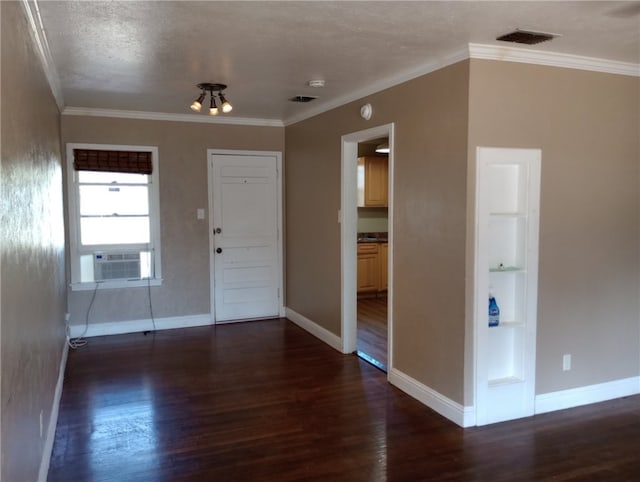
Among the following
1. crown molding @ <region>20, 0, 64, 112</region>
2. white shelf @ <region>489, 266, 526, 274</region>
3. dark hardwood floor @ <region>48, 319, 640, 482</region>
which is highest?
crown molding @ <region>20, 0, 64, 112</region>

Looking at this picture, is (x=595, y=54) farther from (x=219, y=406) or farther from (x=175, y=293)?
(x=175, y=293)

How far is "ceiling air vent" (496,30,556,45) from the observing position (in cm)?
285

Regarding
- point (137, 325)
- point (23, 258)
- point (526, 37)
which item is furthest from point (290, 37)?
point (137, 325)

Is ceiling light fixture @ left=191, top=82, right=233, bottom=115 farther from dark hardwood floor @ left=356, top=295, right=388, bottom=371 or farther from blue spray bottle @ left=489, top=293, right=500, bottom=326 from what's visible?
dark hardwood floor @ left=356, top=295, right=388, bottom=371

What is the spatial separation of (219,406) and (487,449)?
1821 millimetres

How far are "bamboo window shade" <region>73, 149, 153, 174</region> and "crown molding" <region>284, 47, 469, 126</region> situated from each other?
70.1 inches

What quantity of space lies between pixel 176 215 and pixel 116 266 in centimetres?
84

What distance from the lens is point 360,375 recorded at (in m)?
4.24

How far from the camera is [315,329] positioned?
546cm

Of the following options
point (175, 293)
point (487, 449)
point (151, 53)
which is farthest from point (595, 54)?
point (175, 293)

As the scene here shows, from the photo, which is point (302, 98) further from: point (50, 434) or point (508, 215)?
point (50, 434)

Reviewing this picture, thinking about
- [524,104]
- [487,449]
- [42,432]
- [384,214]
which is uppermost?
[524,104]

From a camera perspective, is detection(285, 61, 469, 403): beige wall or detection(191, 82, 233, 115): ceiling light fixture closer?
detection(285, 61, 469, 403): beige wall

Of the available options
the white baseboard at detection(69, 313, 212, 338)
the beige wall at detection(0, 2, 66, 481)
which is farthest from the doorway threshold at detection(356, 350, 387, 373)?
the beige wall at detection(0, 2, 66, 481)
